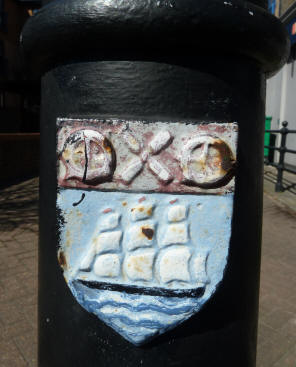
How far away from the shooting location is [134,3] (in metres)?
0.86

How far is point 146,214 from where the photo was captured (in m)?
0.92

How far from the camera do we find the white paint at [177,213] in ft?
3.03

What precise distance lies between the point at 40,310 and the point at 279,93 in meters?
11.6

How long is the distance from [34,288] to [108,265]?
2.24m

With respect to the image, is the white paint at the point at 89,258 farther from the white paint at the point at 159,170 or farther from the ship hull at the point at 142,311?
the white paint at the point at 159,170

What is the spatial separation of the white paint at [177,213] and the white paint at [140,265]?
0.35 ft

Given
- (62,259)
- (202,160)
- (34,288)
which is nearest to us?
(202,160)

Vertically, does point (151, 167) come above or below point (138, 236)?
above

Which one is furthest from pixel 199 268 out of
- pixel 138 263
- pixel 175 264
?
pixel 138 263

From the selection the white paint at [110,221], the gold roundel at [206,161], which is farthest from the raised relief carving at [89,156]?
the gold roundel at [206,161]

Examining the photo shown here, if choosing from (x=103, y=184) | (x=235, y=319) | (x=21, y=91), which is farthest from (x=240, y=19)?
(x=21, y=91)

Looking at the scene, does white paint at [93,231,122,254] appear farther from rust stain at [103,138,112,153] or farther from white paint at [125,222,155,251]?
rust stain at [103,138,112,153]

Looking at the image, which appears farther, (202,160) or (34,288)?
(34,288)

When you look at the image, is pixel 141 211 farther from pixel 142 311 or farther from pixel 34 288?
pixel 34 288
